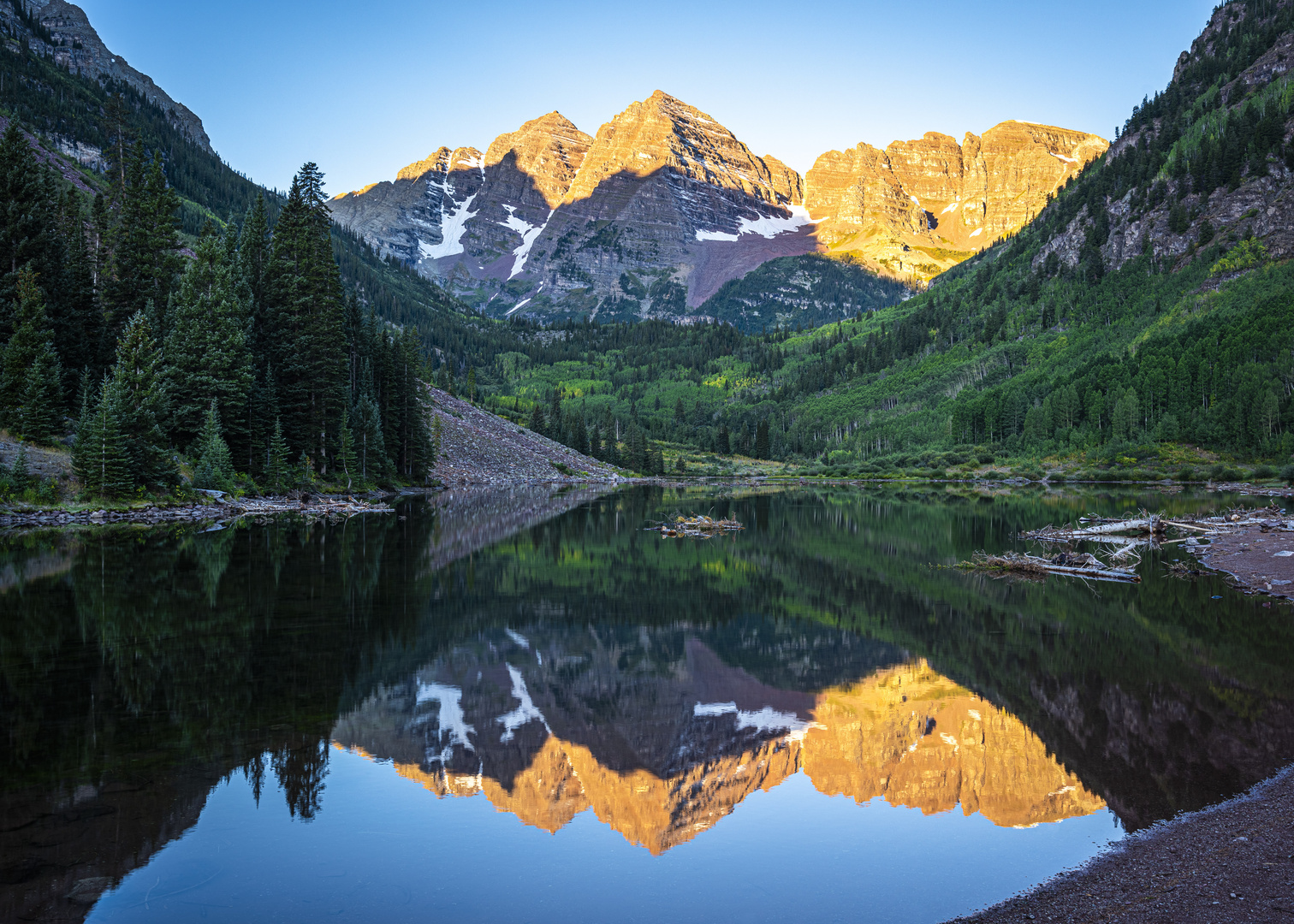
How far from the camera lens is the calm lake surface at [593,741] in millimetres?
8516

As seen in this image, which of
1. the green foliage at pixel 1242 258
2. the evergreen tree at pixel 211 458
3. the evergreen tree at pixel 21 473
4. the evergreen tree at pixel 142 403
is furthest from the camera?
the green foliage at pixel 1242 258

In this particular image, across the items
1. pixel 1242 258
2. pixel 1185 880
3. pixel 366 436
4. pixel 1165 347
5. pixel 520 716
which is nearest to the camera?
pixel 1185 880

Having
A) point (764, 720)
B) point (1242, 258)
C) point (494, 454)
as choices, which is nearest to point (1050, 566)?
point (764, 720)

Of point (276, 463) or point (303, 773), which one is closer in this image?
point (303, 773)

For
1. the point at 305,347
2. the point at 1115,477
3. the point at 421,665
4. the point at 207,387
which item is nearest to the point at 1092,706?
the point at 421,665

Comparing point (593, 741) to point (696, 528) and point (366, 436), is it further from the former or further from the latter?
point (366, 436)

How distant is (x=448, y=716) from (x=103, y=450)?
45352mm

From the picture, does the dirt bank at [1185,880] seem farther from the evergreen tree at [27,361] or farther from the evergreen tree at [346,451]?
the evergreen tree at [346,451]

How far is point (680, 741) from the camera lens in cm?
1349

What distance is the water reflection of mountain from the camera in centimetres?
1110

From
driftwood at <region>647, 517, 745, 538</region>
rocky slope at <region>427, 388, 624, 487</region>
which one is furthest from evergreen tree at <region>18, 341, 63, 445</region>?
rocky slope at <region>427, 388, 624, 487</region>

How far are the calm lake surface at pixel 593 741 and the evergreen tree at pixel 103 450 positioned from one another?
22.2m

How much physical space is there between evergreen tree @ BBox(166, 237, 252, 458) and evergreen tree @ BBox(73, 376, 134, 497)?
6.25 m

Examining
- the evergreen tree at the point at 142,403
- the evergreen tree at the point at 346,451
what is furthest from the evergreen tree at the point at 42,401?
the evergreen tree at the point at 346,451
